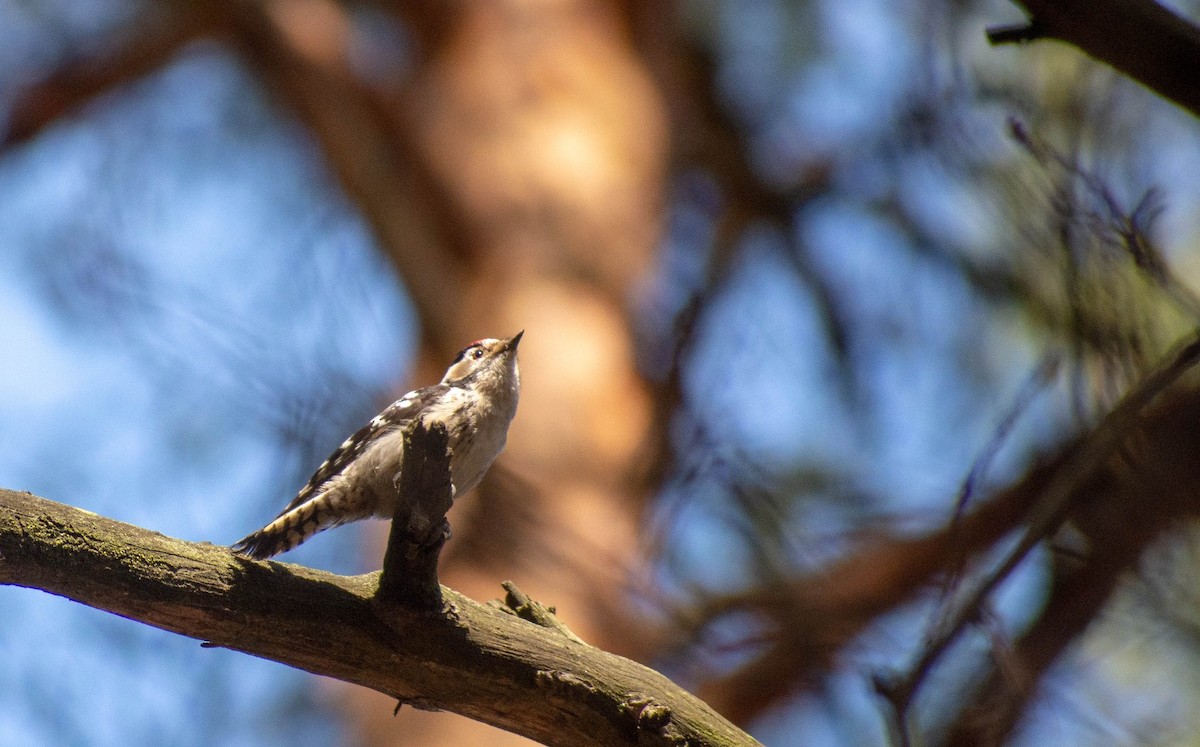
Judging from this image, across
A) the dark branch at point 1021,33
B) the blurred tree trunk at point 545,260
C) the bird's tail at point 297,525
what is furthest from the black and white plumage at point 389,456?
the dark branch at point 1021,33

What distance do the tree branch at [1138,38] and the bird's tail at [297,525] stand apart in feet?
8.14

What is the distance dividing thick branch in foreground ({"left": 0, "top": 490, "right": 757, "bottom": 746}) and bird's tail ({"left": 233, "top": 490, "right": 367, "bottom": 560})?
100 cm

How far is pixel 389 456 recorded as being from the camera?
3.76m

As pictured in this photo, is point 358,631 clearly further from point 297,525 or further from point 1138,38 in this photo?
point 1138,38

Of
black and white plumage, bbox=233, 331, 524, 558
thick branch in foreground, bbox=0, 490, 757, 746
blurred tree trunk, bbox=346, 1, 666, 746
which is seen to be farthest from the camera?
blurred tree trunk, bbox=346, 1, 666, 746

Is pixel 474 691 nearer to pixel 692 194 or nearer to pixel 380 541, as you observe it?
pixel 380 541

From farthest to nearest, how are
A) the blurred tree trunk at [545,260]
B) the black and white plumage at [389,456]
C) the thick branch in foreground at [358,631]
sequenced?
1. the blurred tree trunk at [545,260]
2. the black and white plumage at [389,456]
3. the thick branch in foreground at [358,631]

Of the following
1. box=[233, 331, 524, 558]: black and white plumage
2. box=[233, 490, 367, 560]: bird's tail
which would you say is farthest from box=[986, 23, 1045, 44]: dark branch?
box=[233, 490, 367, 560]: bird's tail

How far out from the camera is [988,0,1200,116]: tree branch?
7.28 ft

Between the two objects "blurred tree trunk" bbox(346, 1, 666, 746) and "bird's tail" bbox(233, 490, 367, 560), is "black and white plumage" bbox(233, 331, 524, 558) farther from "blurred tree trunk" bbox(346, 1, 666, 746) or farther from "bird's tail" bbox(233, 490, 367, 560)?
"blurred tree trunk" bbox(346, 1, 666, 746)

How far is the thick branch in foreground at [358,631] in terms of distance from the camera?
220 centimetres

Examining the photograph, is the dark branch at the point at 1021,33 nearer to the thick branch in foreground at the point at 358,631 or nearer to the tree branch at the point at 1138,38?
the tree branch at the point at 1138,38

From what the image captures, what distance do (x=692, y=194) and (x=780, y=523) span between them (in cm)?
542

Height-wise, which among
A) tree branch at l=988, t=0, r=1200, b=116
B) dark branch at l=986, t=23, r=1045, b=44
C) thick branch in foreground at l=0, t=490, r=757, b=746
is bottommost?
thick branch in foreground at l=0, t=490, r=757, b=746
